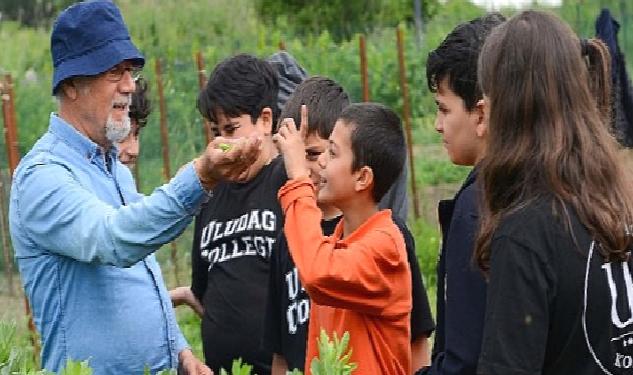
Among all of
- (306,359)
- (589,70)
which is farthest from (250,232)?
(589,70)

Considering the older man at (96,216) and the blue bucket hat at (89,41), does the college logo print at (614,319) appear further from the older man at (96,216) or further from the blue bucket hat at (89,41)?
the blue bucket hat at (89,41)

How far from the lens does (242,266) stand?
516cm

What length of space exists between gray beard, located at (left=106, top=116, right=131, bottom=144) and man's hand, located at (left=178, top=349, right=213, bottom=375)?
79 centimetres

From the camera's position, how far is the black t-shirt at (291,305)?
14.5 ft

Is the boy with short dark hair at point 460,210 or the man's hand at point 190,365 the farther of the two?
the man's hand at point 190,365

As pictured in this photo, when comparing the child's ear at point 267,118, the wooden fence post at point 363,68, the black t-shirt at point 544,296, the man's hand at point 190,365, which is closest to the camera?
the black t-shirt at point 544,296

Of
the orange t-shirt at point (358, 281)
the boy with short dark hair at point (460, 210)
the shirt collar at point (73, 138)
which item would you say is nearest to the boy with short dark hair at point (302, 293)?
the orange t-shirt at point (358, 281)

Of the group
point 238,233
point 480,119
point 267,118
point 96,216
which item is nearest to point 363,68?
point 267,118

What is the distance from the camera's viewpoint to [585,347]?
10.0 ft

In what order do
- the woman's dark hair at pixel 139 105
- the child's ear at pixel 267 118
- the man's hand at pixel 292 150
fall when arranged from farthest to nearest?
the woman's dark hair at pixel 139 105, the child's ear at pixel 267 118, the man's hand at pixel 292 150

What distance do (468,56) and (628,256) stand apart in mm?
805

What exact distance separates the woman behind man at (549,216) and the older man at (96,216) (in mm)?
999

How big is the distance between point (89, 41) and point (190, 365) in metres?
1.16

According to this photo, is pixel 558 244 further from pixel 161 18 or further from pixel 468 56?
pixel 161 18
